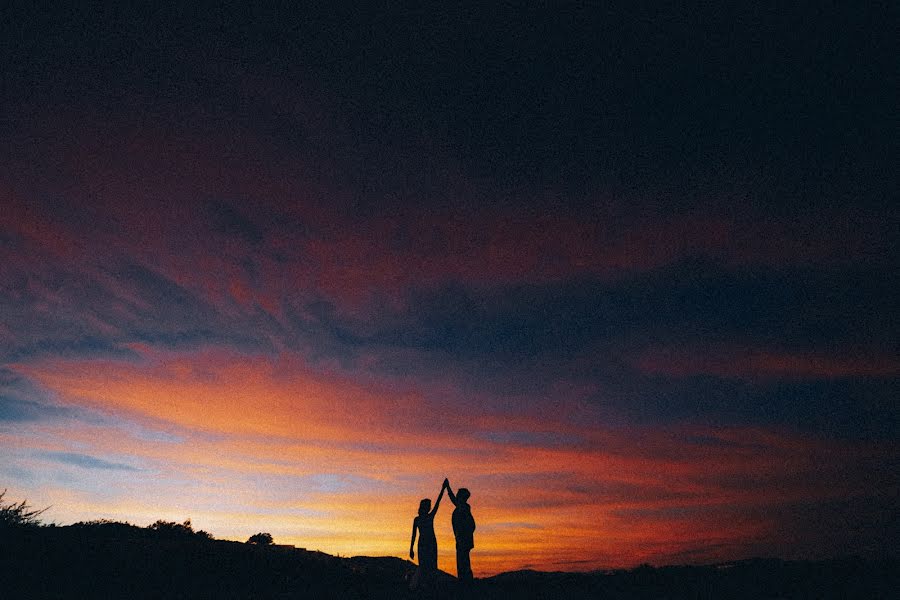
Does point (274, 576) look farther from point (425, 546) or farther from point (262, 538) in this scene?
point (262, 538)

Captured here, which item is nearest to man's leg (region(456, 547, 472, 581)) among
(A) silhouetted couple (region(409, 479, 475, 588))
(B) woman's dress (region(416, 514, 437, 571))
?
(A) silhouetted couple (region(409, 479, 475, 588))

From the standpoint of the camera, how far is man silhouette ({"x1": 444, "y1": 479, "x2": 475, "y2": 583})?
13812 mm

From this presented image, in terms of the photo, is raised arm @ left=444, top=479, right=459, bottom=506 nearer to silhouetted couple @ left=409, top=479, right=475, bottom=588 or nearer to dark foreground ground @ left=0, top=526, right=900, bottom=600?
silhouetted couple @ left=409, top=479, right=475, bottom=588

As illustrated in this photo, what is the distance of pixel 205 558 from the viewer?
16.8 m

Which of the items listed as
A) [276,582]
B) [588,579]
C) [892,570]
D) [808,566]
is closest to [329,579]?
[276,582]

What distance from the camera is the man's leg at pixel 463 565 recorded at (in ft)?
45.3

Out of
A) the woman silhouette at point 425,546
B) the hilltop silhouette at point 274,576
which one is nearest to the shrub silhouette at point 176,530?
the hilltop silhouette at point 274,576

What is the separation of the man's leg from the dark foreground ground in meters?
0.36

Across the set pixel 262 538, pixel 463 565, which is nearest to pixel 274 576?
pixel 463 565

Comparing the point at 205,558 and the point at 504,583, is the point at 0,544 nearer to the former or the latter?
the point at 205,558

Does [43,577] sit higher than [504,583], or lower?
higher

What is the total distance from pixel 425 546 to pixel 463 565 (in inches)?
47.7

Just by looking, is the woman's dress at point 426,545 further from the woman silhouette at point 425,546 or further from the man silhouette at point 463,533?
the man silhouette at point 463,533

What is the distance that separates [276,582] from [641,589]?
11059 millimetres
